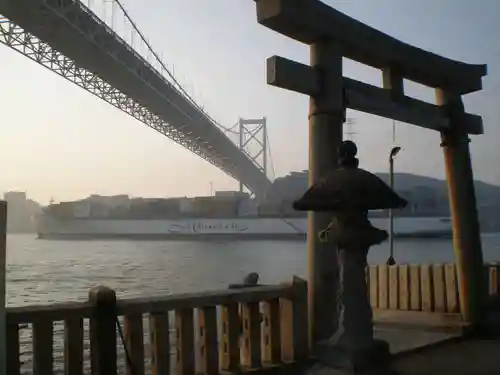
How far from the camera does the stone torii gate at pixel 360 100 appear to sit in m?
4.39

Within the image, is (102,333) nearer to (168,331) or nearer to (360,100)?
(168,331)

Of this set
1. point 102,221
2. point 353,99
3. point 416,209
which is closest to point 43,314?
point 353,99

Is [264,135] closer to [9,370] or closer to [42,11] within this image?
[42,11]

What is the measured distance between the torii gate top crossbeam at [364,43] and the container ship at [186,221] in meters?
65.0

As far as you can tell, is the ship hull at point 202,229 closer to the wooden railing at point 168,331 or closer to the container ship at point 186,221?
the container ship at point 186,221

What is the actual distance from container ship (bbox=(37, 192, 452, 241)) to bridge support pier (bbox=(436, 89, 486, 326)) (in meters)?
64.9

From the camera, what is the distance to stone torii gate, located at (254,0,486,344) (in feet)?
14.4

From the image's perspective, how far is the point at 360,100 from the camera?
5016mm

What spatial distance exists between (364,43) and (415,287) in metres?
2.92

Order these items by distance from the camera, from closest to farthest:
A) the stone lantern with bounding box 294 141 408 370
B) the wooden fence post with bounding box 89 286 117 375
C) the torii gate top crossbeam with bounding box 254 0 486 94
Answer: the stone lantern with bounding box 294 141 408 370 < the wooden fence post with bounding box 89 286 117 375 < the torii gate top crossbeam with bounding box 254 0 486 94

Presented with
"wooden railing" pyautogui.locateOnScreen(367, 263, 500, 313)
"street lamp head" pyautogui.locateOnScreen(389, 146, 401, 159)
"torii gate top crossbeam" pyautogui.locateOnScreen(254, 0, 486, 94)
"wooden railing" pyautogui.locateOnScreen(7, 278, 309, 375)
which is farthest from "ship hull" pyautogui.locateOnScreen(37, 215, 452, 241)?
"wooden railing" pyautogui.locateOnScreen(7, 278, 309, 375)

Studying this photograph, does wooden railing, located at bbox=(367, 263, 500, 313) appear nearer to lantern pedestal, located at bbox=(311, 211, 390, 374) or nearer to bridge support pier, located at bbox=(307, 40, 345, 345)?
bridge support pier, located at bbox=(307, 40, 345, 345)

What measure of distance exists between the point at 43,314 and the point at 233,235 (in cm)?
7234

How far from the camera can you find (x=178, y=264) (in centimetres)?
3828
